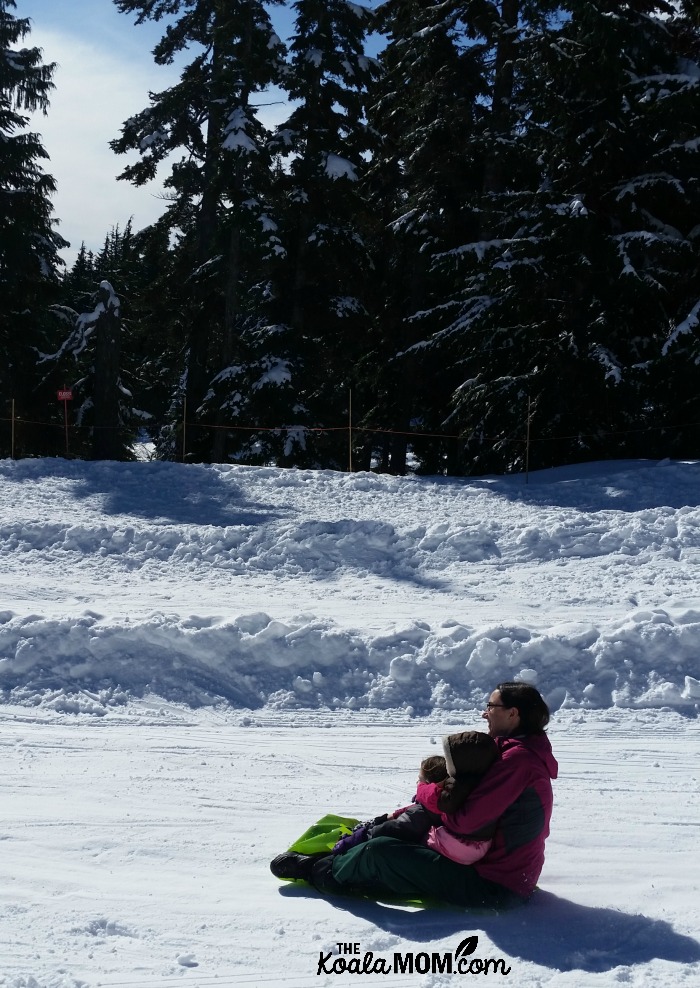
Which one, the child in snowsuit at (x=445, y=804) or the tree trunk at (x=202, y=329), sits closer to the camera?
the child in snowsuit at (x=445, y=804)

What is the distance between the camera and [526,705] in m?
4.38

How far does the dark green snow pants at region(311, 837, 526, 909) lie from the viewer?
4379 millimetres

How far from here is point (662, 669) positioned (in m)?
8.42

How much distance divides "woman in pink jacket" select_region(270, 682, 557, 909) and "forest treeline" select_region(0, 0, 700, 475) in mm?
13223

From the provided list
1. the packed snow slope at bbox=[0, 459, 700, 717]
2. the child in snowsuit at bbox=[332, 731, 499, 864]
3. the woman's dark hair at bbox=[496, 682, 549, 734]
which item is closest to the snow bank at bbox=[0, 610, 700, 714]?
the packed snow slope at bbox=[0, 459, 700, 717]

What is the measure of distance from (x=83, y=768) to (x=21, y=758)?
0.49 meters

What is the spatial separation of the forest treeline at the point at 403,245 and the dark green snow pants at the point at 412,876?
44.3 feet

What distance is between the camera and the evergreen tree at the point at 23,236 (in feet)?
75.5

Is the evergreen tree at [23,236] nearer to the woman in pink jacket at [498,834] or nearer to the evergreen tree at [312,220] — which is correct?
the evergreen tree at [312,220]

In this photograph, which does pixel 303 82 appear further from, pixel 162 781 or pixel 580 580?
pixel 162 781

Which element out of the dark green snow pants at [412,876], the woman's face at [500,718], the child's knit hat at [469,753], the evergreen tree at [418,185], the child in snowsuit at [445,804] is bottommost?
the dark green snow pants at [412,876]

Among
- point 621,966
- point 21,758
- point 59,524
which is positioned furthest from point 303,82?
point 621,966

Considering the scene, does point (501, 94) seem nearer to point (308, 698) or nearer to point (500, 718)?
point (308, 698)

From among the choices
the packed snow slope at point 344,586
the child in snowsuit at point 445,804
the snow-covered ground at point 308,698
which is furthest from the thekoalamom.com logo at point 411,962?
the packed snow slope at point 344,586
